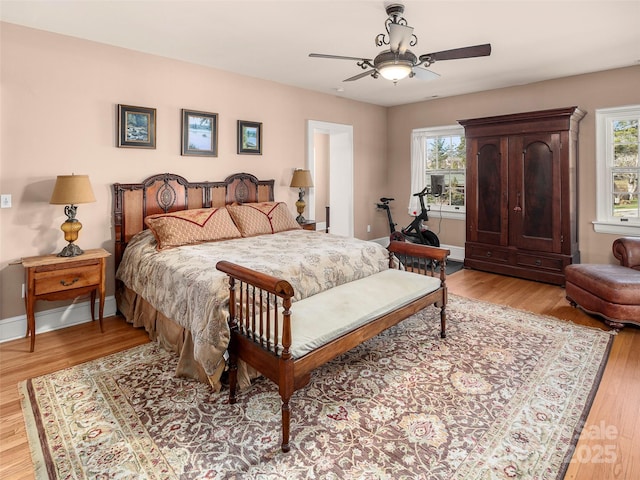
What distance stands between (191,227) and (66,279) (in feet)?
3.66

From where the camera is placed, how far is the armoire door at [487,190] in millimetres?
5062

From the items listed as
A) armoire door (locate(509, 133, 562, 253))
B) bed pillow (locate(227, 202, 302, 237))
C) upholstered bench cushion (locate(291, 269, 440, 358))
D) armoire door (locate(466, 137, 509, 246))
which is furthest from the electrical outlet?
armoire door (locate(509, 133, 562, 253))

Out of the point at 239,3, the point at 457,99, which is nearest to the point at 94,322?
the point at 239,3

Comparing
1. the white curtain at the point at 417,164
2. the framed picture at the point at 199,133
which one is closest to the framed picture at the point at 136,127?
the framed picture at the point at 199,133

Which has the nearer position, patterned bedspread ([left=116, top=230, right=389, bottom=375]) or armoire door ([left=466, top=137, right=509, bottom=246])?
patterned bedspread ([left=116, top=230, right=389, bottom=375])

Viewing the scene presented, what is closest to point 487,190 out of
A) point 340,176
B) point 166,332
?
point 340,176

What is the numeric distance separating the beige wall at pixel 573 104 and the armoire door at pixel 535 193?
0.54m

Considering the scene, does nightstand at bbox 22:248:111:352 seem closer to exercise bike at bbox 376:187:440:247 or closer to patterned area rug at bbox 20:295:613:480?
patterned area rug at bbox 20:295:613:480

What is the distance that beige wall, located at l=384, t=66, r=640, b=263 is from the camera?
4.52 m

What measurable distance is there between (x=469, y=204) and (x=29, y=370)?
17.7 feet

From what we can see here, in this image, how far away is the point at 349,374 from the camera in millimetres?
2578

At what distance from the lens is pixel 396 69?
2750mm

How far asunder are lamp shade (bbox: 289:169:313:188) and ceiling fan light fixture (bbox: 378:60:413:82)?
2404 mm

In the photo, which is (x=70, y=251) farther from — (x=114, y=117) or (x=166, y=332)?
(x=114, y=117)
